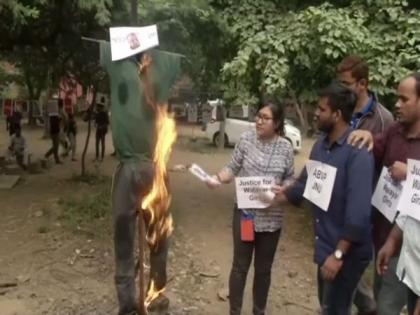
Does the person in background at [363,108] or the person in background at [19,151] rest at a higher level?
the person in background at [363,108]

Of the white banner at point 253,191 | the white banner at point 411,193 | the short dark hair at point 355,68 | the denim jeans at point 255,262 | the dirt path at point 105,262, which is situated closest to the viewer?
the white banner at point 411,193

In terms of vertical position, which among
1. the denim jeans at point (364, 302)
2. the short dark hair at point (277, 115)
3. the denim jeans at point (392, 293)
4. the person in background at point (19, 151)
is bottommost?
the person in background at point (19, 151)

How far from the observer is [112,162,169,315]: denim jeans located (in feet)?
15.2

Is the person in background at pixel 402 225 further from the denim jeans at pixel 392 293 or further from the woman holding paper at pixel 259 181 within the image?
the woman holding paper at pixel 259 181

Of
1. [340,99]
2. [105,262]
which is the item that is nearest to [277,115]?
[340,99]

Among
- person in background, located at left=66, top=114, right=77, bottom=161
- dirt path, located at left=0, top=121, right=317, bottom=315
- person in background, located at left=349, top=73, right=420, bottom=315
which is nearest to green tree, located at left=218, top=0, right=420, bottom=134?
dirt path, located at left=0, top=121, right=317, bottom=315

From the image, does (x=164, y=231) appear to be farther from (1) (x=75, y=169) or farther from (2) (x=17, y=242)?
(1) (x=75, y=169)

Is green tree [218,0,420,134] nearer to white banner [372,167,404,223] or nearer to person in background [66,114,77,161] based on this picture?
white banner [372,167,404,223]

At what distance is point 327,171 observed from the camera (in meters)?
3.49

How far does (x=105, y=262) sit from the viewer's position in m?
6.79

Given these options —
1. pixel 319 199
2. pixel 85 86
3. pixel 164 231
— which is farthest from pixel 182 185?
pixel 319 199

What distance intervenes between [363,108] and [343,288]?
1421 millimetres

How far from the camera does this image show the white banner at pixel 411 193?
3057 millimetres

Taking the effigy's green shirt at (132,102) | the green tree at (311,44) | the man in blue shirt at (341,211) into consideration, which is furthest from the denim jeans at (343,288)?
the green tree at (311,44)
